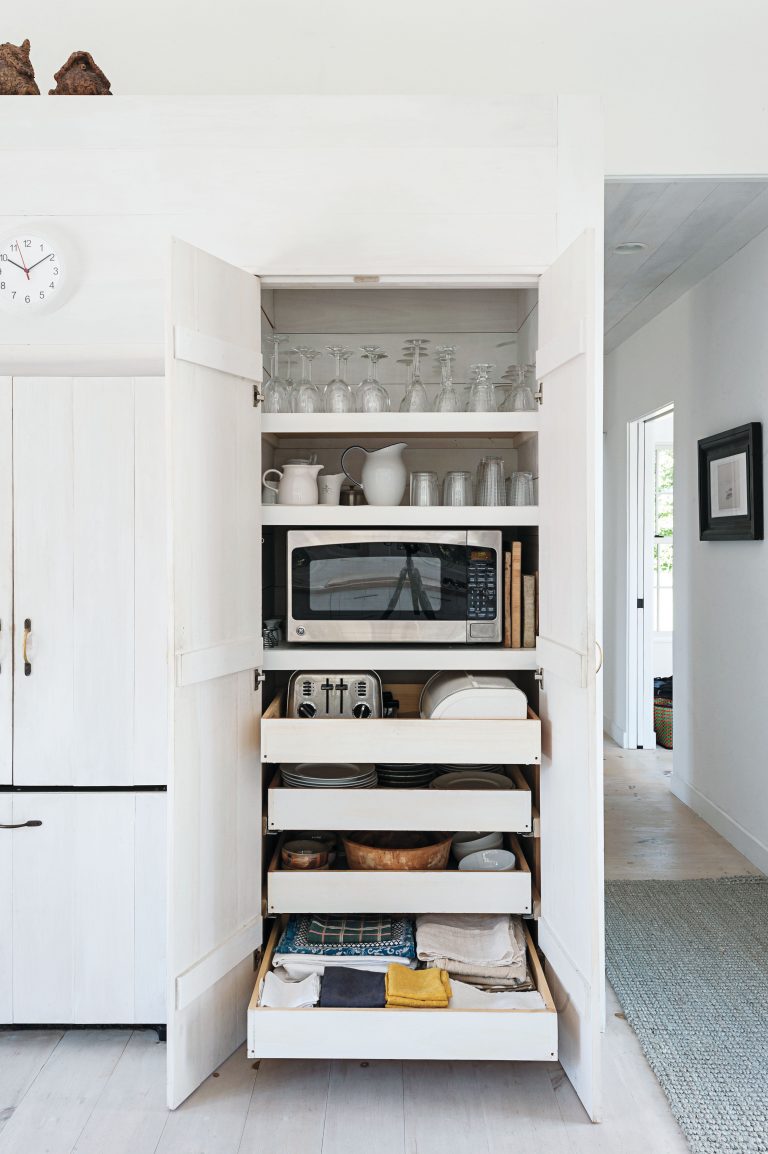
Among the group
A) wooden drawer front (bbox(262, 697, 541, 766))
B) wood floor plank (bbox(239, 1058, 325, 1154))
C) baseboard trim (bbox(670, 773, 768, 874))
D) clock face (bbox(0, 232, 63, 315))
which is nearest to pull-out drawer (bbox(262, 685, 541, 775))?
wooden drawer front (bbox(262, 697, 541, 766))

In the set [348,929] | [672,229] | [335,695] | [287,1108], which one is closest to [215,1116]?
[287,1108]

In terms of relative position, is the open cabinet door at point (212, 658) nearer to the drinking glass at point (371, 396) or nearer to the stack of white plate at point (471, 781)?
the drinking glass at point (371, 396)

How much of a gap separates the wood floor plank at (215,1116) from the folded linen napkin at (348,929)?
332 mm

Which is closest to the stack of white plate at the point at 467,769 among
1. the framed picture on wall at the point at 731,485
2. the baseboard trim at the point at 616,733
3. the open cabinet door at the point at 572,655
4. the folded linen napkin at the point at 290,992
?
the open cabinet door at the point at 572,655

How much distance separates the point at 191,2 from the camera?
8.74 feet

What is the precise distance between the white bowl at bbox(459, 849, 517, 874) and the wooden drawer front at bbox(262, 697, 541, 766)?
11.0 inches

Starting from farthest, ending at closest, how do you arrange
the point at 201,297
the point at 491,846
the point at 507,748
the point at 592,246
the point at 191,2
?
1. the point at 191,2
2. the point at 491,846
3. the point at 507,748
4. the point at 201,297
5. the point at 592,246

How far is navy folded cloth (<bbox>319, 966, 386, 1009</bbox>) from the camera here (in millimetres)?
1916

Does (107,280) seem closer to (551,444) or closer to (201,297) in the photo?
(201,297)

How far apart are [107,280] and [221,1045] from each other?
1906mm

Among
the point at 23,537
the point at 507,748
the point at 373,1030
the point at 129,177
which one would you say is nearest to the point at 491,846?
the point at 507,748

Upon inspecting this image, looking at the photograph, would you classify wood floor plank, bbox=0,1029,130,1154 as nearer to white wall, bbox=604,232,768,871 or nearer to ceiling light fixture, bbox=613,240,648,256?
white wall, bbox=604,232,768,871

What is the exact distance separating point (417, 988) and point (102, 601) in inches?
46.7

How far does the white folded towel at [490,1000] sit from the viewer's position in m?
1.95
